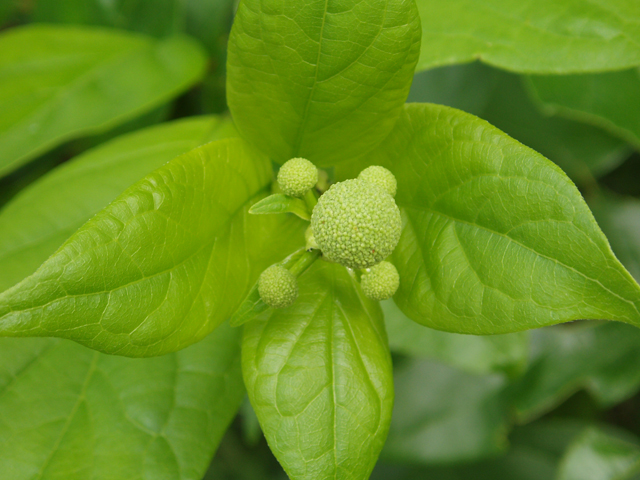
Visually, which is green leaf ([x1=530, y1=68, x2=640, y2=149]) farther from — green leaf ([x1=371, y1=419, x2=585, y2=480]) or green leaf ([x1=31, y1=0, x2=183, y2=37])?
green leaf ([x1=31, y1=0, x2=183, y2=37])

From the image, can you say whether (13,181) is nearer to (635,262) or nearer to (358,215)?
(358,215)

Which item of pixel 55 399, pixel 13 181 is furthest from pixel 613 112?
pixel 13 181

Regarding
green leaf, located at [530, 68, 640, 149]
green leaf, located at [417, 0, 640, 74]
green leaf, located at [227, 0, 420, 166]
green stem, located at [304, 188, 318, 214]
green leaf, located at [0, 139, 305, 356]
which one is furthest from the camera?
green leaf, located at [530, 68, 640, 149]

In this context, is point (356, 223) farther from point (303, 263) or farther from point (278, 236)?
point (278, 236)

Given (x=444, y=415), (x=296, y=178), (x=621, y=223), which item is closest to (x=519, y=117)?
(x=621, y=223)

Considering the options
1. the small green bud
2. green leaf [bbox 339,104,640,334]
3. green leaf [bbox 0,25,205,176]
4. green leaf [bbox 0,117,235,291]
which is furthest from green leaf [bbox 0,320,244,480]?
green leaf [bbox 0,25,205,176]

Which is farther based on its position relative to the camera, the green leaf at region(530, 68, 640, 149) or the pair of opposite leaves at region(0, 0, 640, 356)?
the green leaf at region(530, 68, 640, 149)

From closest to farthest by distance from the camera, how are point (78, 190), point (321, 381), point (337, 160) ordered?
1. point (321, 381)
2. point (337, 160)
3. point (78, 190)
